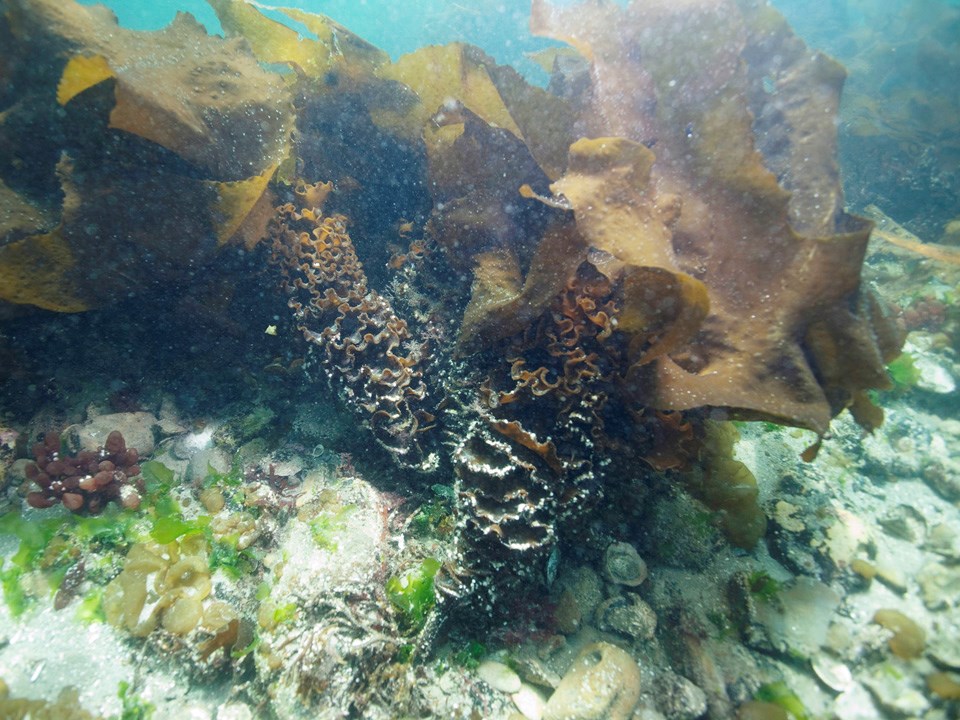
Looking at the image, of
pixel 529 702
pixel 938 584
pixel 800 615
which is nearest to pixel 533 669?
pixel 529 702

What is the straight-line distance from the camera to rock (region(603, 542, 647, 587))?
10.2ft

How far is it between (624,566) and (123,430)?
14.0 ft

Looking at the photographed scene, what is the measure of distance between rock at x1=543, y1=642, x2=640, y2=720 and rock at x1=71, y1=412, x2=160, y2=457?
3.82 m

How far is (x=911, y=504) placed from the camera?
401 centimetres

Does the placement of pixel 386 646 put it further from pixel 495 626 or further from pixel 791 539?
pixel 791 539

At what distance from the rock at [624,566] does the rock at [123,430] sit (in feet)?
12.9

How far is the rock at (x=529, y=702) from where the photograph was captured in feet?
8.88

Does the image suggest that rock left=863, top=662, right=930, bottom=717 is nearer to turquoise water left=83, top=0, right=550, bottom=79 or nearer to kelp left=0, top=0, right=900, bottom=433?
kelp left=0, top=0, right=900, bottom=433

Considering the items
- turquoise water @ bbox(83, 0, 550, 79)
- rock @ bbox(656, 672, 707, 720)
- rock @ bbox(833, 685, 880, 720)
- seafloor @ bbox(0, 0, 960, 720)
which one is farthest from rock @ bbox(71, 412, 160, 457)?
rock @ bbox(833, 685, 880, 720)

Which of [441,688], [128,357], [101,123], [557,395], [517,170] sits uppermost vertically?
[517,170]

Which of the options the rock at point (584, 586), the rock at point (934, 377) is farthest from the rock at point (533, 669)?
the rock at point (934, 377)

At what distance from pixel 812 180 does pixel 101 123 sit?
5.52 m

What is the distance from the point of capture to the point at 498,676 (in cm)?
283

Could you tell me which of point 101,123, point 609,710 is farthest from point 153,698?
point 101,123
